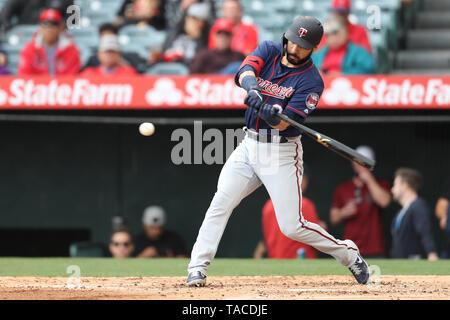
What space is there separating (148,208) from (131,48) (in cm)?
225

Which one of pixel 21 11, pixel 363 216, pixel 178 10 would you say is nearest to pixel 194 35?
pixel 178 10

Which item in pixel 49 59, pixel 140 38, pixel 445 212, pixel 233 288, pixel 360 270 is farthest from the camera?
pixel 140 38

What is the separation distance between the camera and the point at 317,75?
5.36 m

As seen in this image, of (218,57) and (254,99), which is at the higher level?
(218,57)

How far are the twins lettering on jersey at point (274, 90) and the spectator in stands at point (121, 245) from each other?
13.5ft

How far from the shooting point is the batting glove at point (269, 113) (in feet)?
16.3

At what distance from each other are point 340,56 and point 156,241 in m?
2.79

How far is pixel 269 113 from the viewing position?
4.96 metres

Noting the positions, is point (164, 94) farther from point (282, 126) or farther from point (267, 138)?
point (282, 126)

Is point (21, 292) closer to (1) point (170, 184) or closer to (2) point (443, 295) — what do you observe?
(2) point (443, 295)
